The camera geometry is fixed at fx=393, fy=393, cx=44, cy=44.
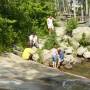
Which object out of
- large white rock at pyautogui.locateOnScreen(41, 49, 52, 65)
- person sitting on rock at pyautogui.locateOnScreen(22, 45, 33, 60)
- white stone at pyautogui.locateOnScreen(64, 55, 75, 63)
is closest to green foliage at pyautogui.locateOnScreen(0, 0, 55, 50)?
person sitting on rock at pyautogui.locateOnScreen(22, 45, 33, 60)

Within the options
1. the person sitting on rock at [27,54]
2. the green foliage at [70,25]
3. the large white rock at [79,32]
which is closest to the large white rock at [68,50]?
the large white rock at [79,32]

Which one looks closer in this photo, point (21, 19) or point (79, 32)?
point (21, 19)

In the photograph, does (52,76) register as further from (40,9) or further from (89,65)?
(40,9)

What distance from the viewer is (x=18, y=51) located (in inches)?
1070

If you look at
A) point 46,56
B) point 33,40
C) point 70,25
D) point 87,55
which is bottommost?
point 87,55

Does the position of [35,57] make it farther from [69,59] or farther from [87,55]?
[87,55]

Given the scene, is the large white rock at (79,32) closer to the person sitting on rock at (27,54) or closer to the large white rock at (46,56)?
the large white rock at (46,56)

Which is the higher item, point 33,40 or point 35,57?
point 33,40

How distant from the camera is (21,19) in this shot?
2997 cm

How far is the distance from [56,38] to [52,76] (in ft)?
30.6

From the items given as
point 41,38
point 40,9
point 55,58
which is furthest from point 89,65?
point 40,9

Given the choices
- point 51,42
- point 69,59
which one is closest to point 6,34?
point 51,42

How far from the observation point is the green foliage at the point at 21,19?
27359 mm

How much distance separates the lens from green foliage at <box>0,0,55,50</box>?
27.4 meters
